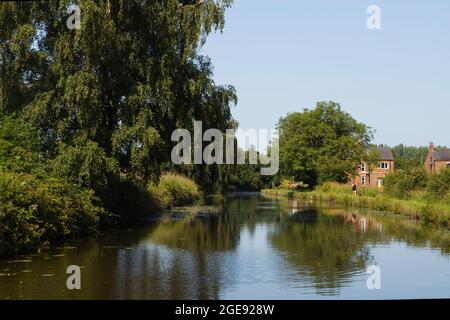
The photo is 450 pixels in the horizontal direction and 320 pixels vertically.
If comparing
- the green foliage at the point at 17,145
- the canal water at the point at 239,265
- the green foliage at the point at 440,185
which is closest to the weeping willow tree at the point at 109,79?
the green foliage at the point at 17,145

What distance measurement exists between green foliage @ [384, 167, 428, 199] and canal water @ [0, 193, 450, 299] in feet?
42.3

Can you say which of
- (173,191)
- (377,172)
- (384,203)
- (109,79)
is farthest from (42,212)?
(377,172)

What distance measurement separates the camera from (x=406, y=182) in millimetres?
40562

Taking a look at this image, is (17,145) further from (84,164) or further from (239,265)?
(239,265)

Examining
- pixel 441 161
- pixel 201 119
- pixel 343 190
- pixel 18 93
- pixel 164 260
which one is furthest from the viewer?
pixel 441 161

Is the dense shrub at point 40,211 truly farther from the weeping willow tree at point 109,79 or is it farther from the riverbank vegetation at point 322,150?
the riverbank vegetation at point 322,150

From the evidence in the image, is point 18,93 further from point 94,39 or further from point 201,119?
point 201,119

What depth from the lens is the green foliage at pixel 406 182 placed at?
131 ft

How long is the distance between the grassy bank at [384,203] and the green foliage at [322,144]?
4453 millimetres

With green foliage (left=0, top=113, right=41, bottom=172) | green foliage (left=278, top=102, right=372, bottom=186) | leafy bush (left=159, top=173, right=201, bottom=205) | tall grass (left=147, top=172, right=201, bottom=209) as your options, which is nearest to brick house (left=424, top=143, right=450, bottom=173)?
green foliage (left=278, top=102, right=372, bottom=186)

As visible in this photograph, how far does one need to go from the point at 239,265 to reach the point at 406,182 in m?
26.6
